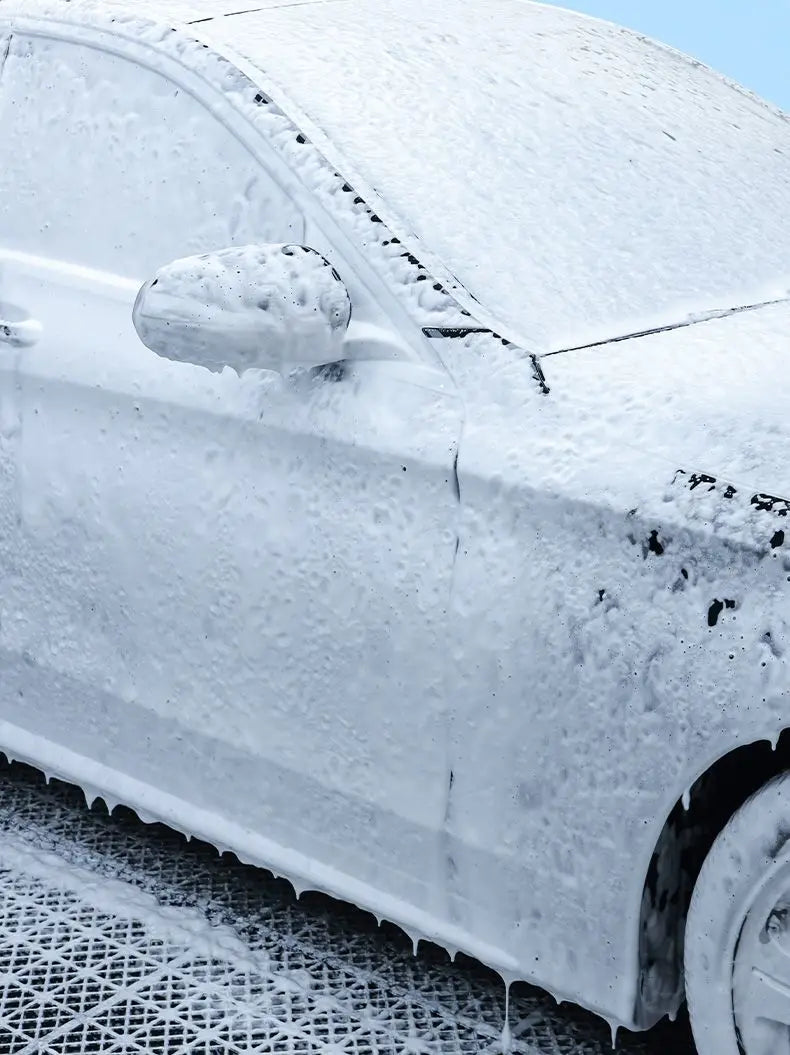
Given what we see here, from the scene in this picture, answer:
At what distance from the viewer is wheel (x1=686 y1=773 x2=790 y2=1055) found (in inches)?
69.4

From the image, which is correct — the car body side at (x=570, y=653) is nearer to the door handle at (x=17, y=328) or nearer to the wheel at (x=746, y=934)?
the wheel at (x=746, y=934)

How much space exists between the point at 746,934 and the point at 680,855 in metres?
0.13

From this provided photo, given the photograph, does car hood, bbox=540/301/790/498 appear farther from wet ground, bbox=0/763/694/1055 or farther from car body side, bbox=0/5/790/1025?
wet ground, bbox=0/763/694/1055

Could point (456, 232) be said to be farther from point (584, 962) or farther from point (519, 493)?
point (584, 962)

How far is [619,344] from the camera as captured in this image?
2.15 m

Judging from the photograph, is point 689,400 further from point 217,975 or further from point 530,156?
point 217,975

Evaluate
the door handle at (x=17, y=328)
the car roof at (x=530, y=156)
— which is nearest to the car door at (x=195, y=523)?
the door handle at (x=17, y=328)

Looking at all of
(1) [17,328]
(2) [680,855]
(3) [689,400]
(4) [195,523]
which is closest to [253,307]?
(4) [195,523]

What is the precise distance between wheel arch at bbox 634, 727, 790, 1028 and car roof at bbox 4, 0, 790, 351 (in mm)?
627

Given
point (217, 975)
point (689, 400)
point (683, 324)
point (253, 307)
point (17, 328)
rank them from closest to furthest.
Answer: point (689, 400)
point (253, 307)
point (683, 324)
point (217, 975)
point (17, 328)

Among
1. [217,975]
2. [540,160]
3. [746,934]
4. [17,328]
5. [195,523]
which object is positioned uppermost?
[540,160]

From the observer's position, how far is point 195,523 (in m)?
2.34

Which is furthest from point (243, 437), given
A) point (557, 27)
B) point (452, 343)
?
point (557, 27)

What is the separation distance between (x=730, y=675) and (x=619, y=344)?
0.60 metres
